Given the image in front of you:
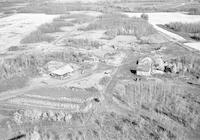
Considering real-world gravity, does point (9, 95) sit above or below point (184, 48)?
below

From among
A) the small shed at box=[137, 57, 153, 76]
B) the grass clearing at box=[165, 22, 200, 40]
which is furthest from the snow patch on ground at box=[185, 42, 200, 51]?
the small shed at box=[137, 57, 153, 76]

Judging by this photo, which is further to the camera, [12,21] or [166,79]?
[12,21]

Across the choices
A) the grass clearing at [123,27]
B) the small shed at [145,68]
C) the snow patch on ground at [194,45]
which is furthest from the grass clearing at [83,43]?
the snow patch on ground at [194,45]

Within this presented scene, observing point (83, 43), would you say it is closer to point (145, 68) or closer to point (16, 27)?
point (145, 68)

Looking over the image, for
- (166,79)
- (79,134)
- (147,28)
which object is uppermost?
(147,28)

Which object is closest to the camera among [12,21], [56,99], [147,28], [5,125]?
[5,125]

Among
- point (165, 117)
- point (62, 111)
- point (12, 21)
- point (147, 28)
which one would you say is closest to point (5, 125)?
point (62, 111)

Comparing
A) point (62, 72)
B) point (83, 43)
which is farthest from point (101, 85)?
point (83, 43)

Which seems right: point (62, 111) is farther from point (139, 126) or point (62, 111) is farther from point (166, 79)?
point (166, 79)
